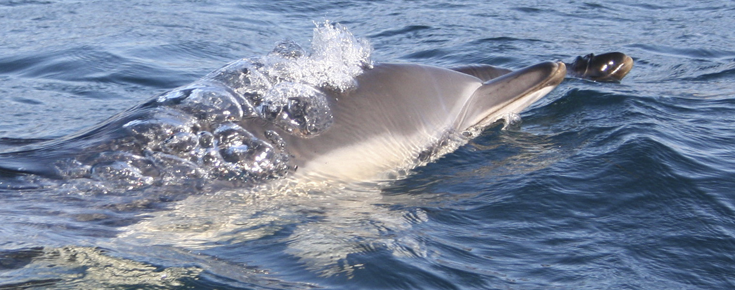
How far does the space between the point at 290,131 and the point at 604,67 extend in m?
3.55

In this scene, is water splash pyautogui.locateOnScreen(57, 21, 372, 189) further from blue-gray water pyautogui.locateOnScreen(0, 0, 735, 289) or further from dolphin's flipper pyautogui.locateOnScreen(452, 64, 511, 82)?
dolphin's flipper pyautogui.locateOnScreen(452, 64, 511, 82)

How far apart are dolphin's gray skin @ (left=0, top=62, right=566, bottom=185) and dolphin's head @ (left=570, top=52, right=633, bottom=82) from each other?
1388 millimetres

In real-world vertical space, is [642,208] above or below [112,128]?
below

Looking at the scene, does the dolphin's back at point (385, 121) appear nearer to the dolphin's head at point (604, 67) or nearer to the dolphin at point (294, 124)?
the dolphin at point (294, 124)

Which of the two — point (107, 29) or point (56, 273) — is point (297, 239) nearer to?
point (56, 273)

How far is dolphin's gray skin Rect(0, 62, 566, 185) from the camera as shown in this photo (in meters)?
4.73

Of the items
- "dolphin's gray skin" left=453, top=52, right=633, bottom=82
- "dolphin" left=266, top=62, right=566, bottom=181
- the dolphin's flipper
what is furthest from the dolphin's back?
"dolphin's gray skin" left=453, top=52, right=633, bottom=82

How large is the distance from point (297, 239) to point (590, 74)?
3945mm

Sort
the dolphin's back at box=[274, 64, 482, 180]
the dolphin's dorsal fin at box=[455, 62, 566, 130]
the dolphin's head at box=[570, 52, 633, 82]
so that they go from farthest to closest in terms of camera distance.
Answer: the dolphin's head at box=[570, 52, 633, 82] < the dolphin's dorsal fin at box=[455, 62, 566, 130] < the dolphin's back at box=[274, 64, 482, 180]

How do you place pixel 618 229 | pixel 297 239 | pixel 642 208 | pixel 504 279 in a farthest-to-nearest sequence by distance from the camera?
1. pixel 642 208
2. pixel 618 229
3. pixel 297 239
4. pixel 504 279


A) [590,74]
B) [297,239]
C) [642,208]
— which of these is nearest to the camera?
[297,239]

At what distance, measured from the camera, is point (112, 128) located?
16.1ft

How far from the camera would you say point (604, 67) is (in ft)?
24.3

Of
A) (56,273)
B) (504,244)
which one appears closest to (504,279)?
(504,244)
